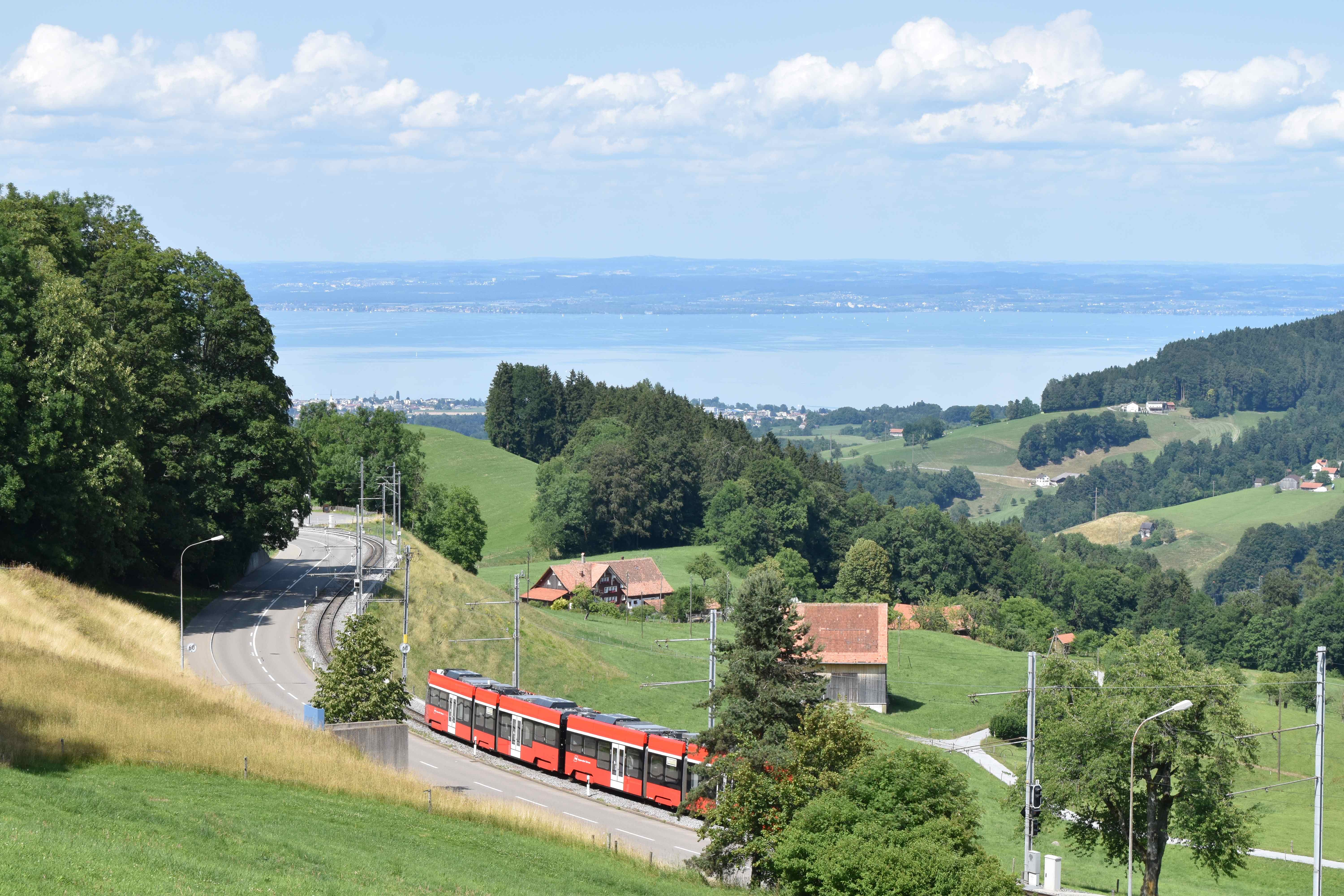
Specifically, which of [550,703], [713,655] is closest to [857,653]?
[550,703]

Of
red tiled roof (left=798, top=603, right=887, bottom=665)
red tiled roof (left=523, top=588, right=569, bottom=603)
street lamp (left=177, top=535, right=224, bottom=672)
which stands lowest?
red tiled roof (left=523, top=588, right=569, bottom=603)

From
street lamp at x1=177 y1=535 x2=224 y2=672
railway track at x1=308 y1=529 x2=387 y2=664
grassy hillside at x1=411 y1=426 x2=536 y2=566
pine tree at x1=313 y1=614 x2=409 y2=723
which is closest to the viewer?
pine tree at x1=313 y1=614 x2=409 y2=723

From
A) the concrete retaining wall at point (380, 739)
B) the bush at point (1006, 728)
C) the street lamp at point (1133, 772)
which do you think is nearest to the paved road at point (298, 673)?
the concrete retaining wall at point (380, 739)

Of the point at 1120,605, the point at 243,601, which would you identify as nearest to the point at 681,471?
the point at 1120,605

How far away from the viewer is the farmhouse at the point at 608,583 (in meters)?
101

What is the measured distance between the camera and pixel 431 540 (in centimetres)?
9825

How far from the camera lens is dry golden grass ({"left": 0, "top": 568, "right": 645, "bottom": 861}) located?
93.8ft

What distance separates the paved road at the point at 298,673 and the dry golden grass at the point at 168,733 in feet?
9.47

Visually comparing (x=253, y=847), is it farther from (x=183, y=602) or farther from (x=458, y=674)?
→ (x=183, y=602)

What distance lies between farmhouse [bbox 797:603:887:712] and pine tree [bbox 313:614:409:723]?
102 feet

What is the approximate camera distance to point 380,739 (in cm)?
3538

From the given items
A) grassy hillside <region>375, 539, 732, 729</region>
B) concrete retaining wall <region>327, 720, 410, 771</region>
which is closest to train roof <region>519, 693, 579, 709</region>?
concrete retaining wall <region>327, 720, 410, 771</region>

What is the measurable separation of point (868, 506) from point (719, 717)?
349ft

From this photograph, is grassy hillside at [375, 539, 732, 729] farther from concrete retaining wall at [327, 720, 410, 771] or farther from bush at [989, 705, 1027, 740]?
concrete retaining wall at [327, 720, 410, 771]
